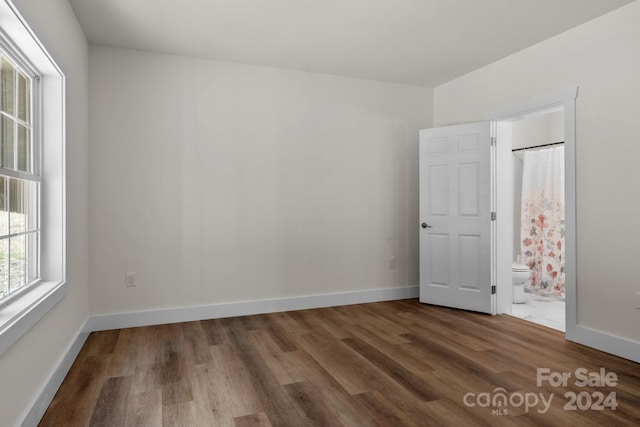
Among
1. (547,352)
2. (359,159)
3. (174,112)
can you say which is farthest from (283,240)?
(547,352)

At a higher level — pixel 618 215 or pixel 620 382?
pixel 618 215

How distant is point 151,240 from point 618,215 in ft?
13.1

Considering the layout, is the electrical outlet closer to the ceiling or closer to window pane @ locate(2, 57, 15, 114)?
window pane @ locate(2, 57, 15, 114)

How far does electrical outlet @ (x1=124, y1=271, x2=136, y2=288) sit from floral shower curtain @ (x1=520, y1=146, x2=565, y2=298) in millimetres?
4895

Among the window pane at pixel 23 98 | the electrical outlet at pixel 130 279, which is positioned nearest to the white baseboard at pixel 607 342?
the electrical outlet at pixel 130 279

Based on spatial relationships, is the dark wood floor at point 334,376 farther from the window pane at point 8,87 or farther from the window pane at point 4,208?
the window pane at point 8,87

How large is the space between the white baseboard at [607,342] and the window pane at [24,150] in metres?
4.16

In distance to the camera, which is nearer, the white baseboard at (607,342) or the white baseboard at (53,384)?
the white baseboard at (53,384)

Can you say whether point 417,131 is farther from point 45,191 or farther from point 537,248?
point 45,191

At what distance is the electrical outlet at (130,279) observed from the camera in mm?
3758

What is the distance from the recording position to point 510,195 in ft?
14.0

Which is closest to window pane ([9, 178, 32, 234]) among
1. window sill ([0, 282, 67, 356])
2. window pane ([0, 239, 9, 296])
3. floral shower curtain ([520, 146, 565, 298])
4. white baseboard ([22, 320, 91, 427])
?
window pane ([0, 239, 9, 296])

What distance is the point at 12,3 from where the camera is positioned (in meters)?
1.73

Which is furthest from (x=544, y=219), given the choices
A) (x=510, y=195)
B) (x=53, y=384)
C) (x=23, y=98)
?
(x=23, y=98)
